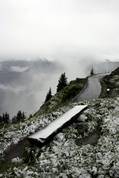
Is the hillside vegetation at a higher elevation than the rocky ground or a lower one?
higher

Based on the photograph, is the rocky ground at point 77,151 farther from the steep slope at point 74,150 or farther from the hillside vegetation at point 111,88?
the hillside vegetation at point 111,88

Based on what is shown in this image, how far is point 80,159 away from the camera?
3406cm

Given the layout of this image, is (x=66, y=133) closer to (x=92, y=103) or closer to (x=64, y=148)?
(x=64, y=148)

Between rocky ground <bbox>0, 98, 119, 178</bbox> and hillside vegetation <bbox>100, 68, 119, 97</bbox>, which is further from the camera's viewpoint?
hillside vegetation <bbox>100, 68, 119, 97</bbox>

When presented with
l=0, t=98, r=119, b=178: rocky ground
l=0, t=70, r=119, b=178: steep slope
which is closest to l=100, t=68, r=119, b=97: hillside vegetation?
l=0, t=70, r=119, b=178: steep slope

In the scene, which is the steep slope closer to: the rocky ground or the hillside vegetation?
the rocky ground

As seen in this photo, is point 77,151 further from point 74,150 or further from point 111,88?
point 111,88

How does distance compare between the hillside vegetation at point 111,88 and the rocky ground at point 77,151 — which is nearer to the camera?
the rocky ground at point 77,151

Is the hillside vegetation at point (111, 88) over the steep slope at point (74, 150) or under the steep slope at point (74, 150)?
over

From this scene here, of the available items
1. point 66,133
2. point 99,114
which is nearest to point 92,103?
point 99,114

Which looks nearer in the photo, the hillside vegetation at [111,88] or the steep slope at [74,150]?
the steep slope at [74,150]

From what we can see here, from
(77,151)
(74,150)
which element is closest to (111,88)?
(74,150)

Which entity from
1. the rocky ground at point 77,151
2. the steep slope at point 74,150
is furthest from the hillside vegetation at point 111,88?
the rocky ground at point 77,151

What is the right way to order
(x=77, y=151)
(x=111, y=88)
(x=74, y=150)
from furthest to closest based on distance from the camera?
(x=111, y=88)
(x=74, y=150)
(x=77, y=151)
